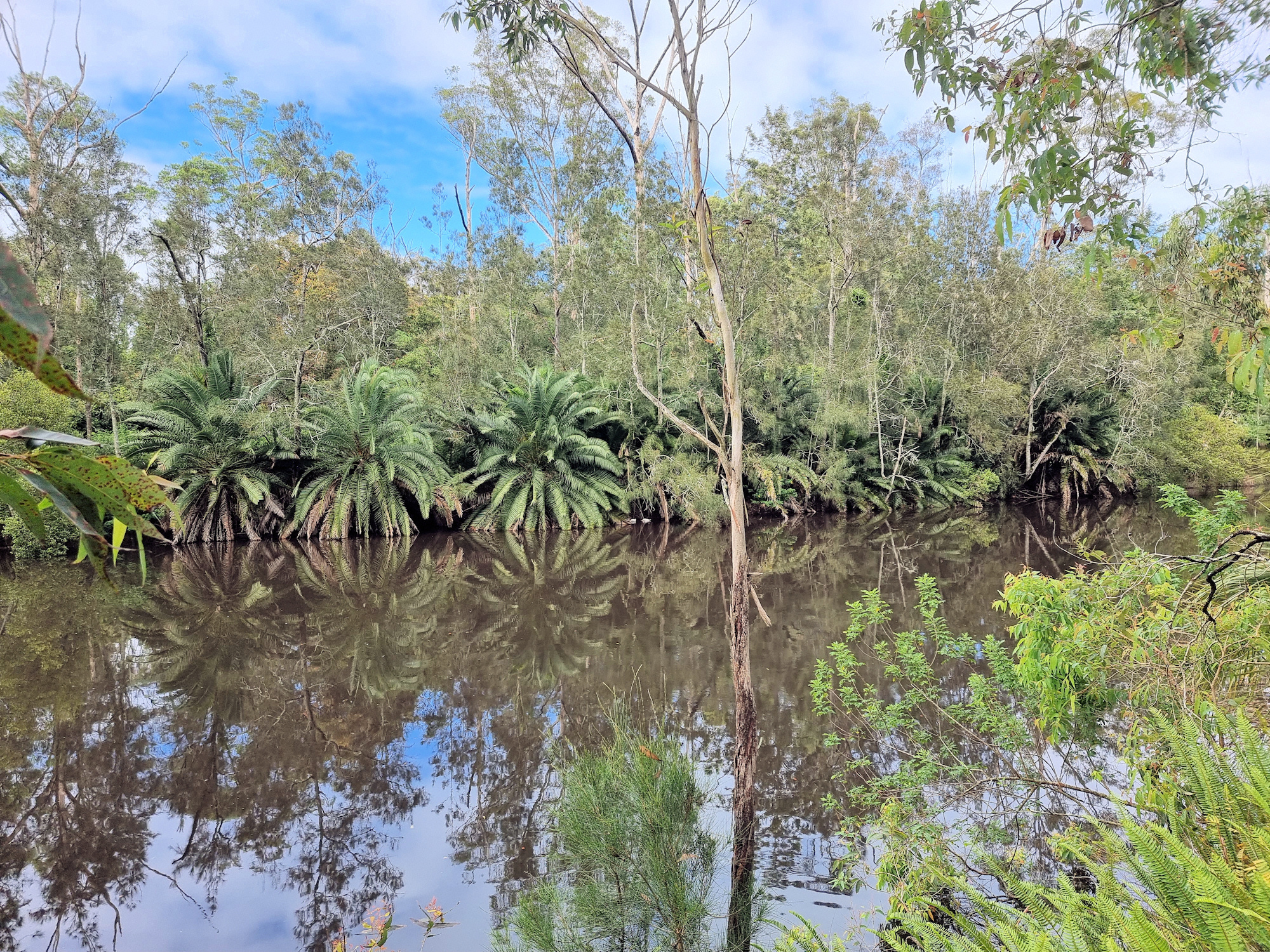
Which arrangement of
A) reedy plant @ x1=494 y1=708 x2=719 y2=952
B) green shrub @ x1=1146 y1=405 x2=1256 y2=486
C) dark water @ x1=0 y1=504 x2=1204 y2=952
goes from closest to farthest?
reedy plant @ x1=494 y1=708 x2=719 y2=952
dark water @ x1=0 y1=504 x2=1204 y2=952
green shrub @ x1=1146 y1=405 x2=1256 y2=486

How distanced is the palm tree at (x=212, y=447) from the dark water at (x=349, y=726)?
2549mm

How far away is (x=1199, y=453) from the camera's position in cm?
1872

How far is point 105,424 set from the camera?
13.7 meters

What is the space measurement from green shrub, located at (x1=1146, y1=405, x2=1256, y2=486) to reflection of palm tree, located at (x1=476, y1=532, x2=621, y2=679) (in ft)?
48.1

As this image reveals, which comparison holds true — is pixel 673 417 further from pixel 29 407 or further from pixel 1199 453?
pixel 1199 453

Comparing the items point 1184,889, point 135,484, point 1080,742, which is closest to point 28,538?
point 1080,742

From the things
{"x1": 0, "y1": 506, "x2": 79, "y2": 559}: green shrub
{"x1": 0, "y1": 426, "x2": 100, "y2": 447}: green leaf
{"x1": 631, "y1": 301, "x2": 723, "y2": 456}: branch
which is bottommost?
{"x1": 0, "y1": 426, "x2": 100, "y2": 447}: green leaf

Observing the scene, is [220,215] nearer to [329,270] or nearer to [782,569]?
[329,270]

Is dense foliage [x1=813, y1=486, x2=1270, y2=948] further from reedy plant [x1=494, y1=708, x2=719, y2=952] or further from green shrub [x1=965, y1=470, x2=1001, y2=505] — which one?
green shrub [x1=965, y1=470, x2=1001, y2=505]

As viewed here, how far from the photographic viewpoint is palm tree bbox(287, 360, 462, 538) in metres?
13.5

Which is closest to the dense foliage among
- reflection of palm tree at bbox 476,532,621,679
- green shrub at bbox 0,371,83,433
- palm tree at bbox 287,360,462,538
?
reflection of palm tree at bbox 476,532,621,679

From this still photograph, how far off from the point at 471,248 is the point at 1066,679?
2385 centimetres

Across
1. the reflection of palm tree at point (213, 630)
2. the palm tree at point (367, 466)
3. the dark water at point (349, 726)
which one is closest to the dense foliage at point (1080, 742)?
the dark water at point (349, 726)

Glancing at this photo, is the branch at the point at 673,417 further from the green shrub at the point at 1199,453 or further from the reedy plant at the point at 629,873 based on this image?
the green shrub at the point at 1199,453
